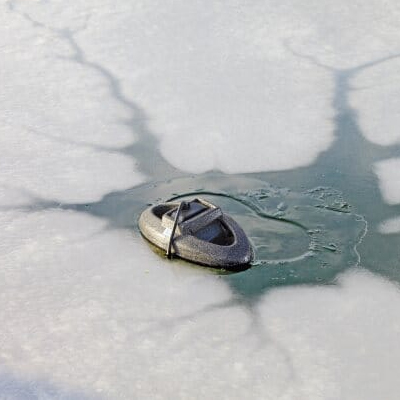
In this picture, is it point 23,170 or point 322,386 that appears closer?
point 322,386

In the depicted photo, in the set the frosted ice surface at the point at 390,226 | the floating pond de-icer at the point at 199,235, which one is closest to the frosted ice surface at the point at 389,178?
the frosted ice surface at the point at 390,226

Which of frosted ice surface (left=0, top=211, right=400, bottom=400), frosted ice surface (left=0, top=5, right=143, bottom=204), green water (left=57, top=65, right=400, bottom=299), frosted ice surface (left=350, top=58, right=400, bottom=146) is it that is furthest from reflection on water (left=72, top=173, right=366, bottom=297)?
frosted ice surface (left=350, top=58, right=400, bottom=146)

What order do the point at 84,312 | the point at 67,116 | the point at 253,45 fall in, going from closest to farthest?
the point at 84,312, the point at 67,116, the point at 253,45

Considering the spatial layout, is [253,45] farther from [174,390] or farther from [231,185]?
[174,390]

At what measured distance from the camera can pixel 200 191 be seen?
14.0ft

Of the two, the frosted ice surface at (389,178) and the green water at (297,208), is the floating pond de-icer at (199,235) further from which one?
the frosted ice surface at (389,178)

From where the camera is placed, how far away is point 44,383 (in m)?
2.86

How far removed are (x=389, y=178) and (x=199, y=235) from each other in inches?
55.0

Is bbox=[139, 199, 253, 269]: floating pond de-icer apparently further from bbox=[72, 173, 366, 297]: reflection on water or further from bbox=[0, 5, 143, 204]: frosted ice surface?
bbox=[0, 5, 143, 204]: frosted ice surface

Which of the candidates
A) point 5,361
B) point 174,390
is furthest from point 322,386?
point 5,361

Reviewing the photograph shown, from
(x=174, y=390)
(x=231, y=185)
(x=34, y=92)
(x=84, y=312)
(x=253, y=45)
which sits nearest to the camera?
(x=174, y=390)

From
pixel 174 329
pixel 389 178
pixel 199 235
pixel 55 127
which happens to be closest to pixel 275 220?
pixel 199 235

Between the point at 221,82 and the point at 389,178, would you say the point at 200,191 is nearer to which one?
the point at 389,178

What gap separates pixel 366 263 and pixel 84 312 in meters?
1.37
